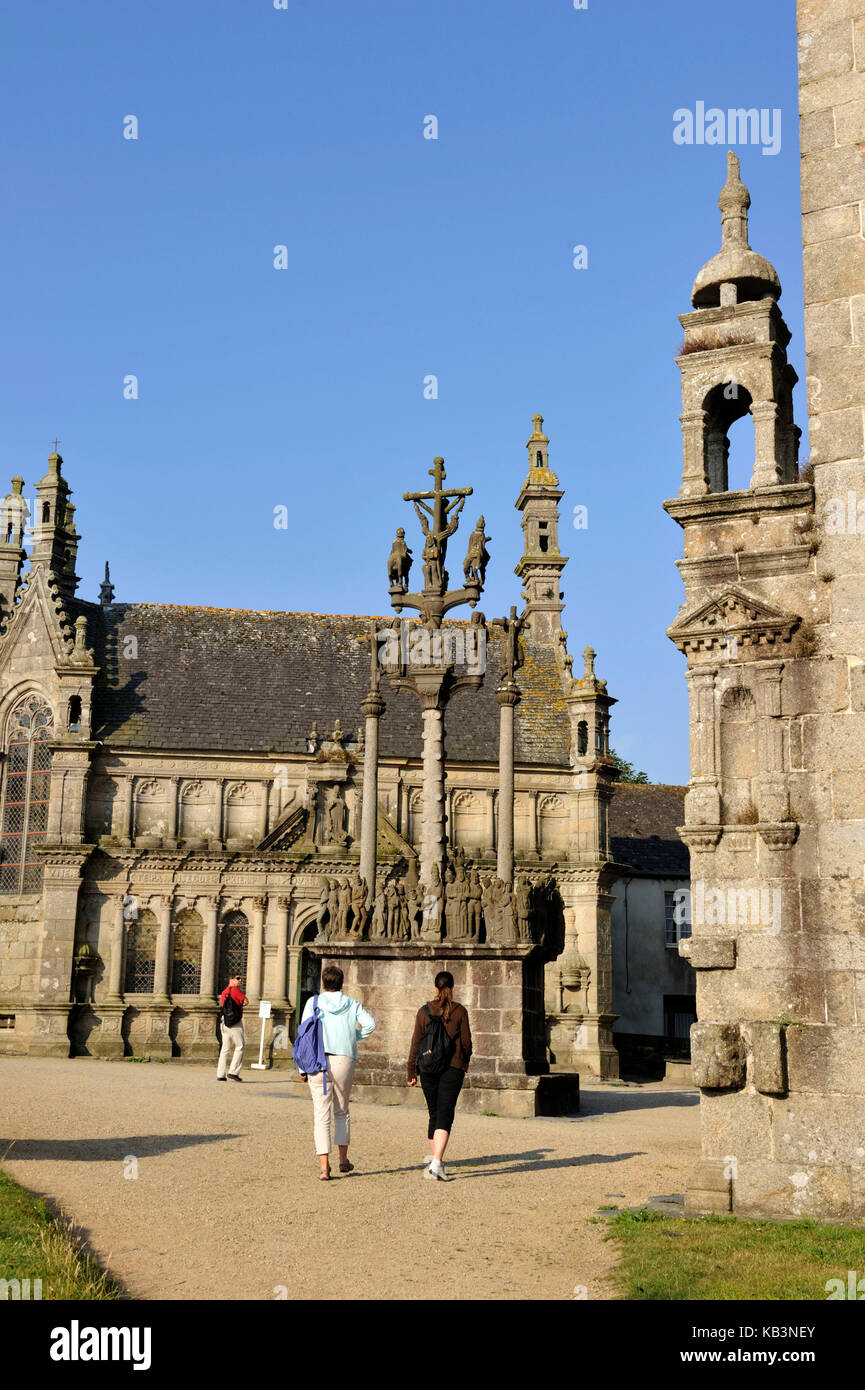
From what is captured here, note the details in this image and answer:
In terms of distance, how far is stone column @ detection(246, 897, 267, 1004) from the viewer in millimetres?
33406

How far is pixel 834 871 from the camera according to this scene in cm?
977

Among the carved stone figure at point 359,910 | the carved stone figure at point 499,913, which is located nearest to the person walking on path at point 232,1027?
the carved stone figure at point 359,910

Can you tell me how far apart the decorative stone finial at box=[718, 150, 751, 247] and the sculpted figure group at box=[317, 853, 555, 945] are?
31.4 ft

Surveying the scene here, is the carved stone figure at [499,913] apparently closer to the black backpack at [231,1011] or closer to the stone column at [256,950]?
the black backpack at [231,1011]

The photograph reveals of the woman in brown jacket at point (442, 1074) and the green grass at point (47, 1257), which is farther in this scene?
the woman in brown jacket at point (442, 1074)

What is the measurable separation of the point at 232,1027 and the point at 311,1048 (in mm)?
11583

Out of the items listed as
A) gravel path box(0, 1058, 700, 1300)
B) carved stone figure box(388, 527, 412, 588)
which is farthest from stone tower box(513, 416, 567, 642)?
gravel path box(0, 1058, 700, 1300)

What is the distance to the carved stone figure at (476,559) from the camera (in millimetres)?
20344

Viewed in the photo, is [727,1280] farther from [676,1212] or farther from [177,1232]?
[177,1232]

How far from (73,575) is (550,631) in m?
13.9

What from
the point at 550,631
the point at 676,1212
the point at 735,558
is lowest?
the point at 676,1212

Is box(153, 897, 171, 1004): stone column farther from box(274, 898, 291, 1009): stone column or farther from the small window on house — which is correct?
the small window on house

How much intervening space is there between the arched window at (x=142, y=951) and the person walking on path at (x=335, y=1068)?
76.6 ft
